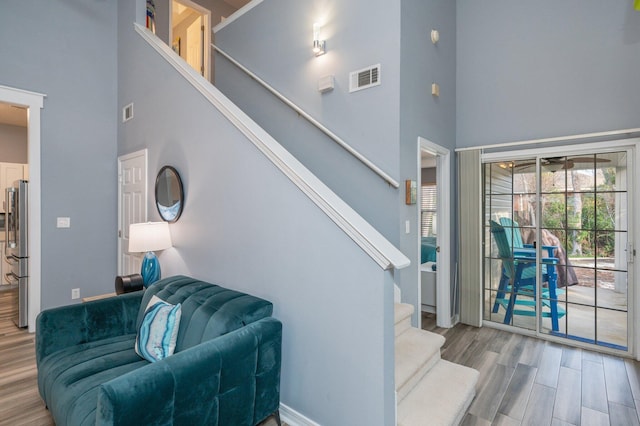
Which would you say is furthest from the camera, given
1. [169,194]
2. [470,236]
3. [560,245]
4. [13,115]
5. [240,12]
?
[13,115]

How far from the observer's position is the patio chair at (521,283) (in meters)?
3.34

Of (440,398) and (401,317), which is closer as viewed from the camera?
(440,398)

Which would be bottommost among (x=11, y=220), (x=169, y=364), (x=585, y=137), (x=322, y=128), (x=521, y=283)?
(x=521, y=283)

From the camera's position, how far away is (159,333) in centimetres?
182

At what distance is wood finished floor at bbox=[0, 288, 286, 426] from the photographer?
1.99 meters

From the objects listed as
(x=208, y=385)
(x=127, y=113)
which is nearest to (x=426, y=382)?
(x=208, y=385)

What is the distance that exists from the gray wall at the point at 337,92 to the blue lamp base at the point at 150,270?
1.76 meters

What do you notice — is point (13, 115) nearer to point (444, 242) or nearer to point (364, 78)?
point (364, 78)

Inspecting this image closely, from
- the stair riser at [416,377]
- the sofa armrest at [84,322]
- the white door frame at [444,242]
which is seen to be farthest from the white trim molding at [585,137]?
the sofa armrest at [84,322]

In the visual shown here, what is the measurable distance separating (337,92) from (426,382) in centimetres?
257

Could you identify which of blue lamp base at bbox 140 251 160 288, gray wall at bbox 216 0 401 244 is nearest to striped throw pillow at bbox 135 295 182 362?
blue lamp base at bbox 140 251 160 288

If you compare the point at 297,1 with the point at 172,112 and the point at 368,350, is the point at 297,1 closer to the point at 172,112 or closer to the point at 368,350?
the point at 172,112

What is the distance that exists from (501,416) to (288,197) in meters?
2.00

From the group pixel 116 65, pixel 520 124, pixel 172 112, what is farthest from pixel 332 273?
pixel 116 65
